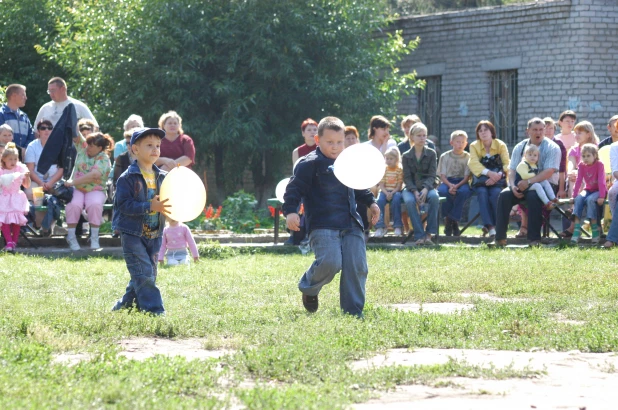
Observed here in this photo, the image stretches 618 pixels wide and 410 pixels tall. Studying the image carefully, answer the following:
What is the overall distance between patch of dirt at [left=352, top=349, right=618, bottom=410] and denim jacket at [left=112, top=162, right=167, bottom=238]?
265 centimetres

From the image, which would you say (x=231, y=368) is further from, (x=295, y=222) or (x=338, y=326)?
→ (x=295, y=222)

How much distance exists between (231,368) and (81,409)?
1.27 meters

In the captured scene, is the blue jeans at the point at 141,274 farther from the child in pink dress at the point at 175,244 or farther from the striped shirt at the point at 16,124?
the striped shirt at the point at 16,124

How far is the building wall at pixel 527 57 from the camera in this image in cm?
2494

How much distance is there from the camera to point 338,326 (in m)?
7.33

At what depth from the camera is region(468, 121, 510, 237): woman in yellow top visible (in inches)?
638

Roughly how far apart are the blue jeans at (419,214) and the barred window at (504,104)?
10.9 m

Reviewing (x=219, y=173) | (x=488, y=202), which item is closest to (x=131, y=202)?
(x=488, y=202)

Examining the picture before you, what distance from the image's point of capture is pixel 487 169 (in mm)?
16234

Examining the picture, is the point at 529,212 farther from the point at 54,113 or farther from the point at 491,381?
the point at 491,381

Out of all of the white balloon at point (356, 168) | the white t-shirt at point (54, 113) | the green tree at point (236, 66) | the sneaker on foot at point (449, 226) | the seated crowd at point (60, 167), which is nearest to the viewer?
the white balloon at point (356, 168)

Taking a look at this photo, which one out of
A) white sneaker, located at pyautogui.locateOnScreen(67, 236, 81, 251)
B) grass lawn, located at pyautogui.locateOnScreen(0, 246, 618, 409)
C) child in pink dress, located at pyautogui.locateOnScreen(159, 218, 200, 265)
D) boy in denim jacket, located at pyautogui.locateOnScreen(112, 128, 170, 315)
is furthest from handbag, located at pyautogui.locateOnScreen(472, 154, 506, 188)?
boy in denim jacket, located at pyautogui.locateOnScreen(112, 128, 170, 315)

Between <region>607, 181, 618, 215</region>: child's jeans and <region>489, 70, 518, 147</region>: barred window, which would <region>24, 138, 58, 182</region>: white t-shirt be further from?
<region>489, 70, 518, 147</region>: barred window

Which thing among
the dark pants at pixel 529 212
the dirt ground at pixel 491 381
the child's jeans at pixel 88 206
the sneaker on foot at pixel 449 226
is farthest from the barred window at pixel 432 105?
the dirt ground at pixel 491 381
